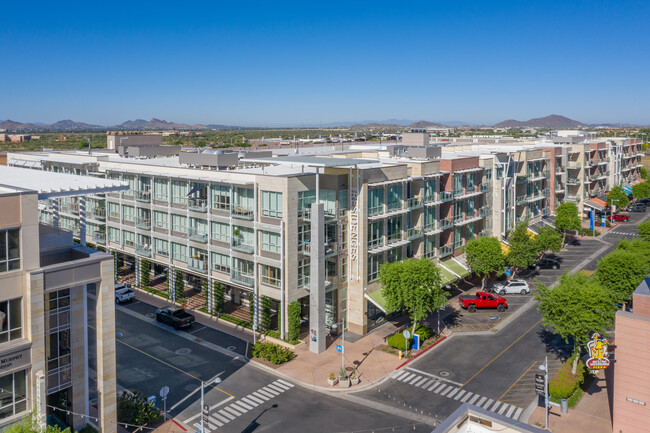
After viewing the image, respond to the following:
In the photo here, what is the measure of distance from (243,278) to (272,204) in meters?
7.27

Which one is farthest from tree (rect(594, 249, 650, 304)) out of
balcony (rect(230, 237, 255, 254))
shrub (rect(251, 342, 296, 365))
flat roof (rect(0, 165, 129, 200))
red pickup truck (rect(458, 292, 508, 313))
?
flat roof (rect(0, 165, 129, 200))

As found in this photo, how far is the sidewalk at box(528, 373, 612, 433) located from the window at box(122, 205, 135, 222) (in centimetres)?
4328

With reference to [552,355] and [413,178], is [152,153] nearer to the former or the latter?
[413,178]

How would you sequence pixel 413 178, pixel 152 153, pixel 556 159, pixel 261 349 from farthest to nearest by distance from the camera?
pixel 556 159
pixel 152 153
pixel 413 178
pixel 261 349

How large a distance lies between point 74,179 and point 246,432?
55.4 ft

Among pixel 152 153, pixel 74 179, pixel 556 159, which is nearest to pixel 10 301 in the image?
pixel 74 179

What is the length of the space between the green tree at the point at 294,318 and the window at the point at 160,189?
19.1 meters

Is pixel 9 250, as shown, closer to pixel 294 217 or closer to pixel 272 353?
pixel 272 353

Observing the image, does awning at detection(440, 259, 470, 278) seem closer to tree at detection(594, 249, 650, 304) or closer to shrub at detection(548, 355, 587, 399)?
tree at detection(594, 249, 650, 304)

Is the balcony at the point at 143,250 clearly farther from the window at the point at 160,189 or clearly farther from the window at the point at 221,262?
the window at the point at 221,262

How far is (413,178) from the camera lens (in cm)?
5109

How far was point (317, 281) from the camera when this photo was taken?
140 feet

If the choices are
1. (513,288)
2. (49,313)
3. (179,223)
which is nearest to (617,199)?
(513,288)

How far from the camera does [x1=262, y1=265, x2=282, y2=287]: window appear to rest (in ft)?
146
